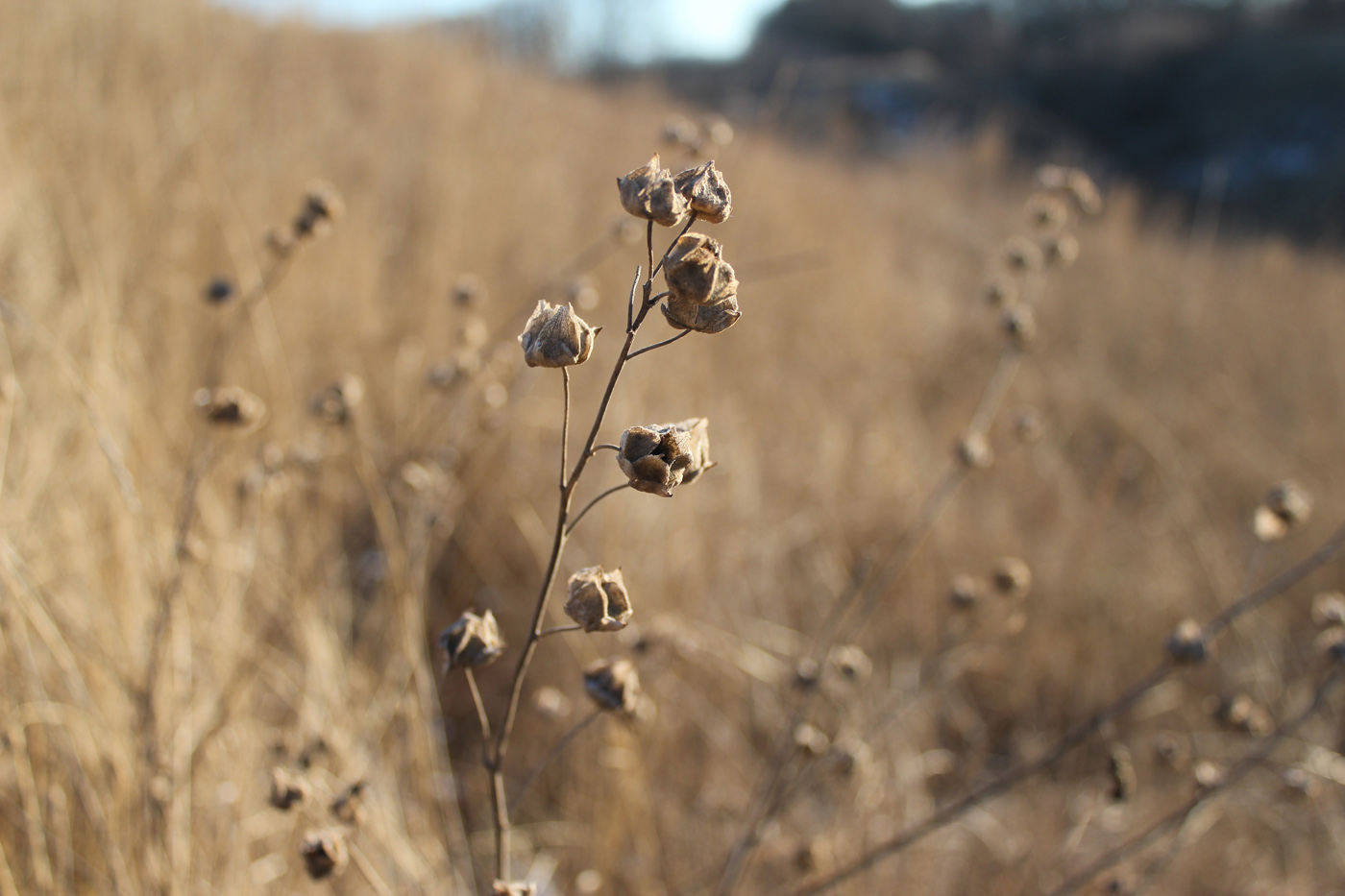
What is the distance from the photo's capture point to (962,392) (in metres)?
3.64

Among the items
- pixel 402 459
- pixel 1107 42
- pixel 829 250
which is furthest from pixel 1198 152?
pixel 402 459

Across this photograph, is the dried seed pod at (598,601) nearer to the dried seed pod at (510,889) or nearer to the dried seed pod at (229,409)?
the dried seed pod at (510,889)

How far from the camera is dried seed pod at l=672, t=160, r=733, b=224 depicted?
A: 0.45m

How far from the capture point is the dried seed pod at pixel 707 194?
445mm

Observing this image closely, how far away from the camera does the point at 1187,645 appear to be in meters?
0.82

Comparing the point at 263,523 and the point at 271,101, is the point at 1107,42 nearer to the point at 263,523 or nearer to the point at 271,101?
the point at 271,101

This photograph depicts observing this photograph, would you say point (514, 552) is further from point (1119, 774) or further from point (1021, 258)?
point (1119, 774)

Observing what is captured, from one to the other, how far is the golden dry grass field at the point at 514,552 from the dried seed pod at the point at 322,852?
50mm

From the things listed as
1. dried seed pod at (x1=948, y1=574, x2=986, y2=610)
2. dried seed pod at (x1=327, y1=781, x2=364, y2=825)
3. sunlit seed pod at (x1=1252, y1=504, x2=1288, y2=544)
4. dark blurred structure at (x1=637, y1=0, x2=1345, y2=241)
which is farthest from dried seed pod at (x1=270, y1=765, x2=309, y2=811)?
dark blurred structure at (x1=637, y1=0, x2=1345, y2=241)

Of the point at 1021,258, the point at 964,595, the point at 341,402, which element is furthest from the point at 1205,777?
the point at 341,402

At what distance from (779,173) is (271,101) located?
13.1 feet

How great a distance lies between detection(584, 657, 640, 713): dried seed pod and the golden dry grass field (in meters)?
0.19

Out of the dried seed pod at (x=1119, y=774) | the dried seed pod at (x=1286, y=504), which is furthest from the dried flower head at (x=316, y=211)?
the dried seed pod at (x=1286, y=504)

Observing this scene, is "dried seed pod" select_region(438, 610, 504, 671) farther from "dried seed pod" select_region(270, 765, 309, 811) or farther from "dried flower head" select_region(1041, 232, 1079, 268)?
"dried flower head" select_region(1041, 232, 1079, 268)
